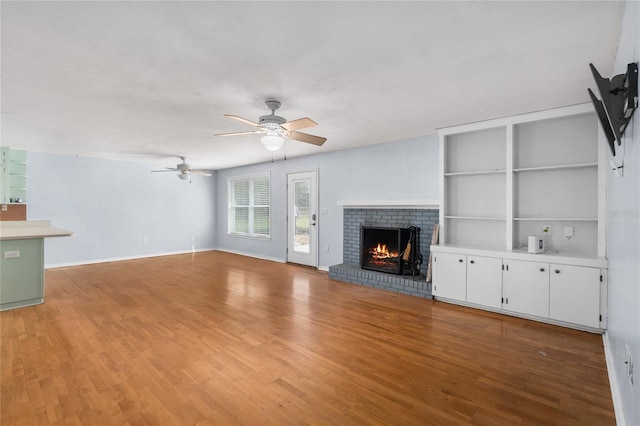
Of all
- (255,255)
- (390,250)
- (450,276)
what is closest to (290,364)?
(450,276)

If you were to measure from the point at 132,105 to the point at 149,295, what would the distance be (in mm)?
2640

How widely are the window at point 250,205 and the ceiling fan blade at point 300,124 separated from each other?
470cm

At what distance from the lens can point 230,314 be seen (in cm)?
369

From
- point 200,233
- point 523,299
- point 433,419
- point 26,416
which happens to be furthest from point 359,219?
point 200,233

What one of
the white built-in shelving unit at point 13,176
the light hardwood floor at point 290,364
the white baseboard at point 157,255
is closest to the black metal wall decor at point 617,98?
the light hardwood floor at point 290,364

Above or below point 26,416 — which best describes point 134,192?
above

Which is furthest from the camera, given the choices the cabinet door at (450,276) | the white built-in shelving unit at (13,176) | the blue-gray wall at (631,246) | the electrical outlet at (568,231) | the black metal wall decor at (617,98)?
the white built-in shelving unit at (13,176)

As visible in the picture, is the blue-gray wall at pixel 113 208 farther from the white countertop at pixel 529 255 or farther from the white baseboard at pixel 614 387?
the white baseboard at pixel 614 387

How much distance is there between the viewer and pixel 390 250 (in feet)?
17.0

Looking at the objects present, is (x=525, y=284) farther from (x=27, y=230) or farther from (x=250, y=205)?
(x=27, y=230)

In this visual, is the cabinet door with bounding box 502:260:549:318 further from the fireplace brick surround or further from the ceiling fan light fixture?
the ceiling fan light fixture

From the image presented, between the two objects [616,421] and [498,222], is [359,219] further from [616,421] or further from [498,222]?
[616,421]

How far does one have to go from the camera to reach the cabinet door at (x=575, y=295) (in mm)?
3104

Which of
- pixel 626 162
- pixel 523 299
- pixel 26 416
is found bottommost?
pixel 26 416
